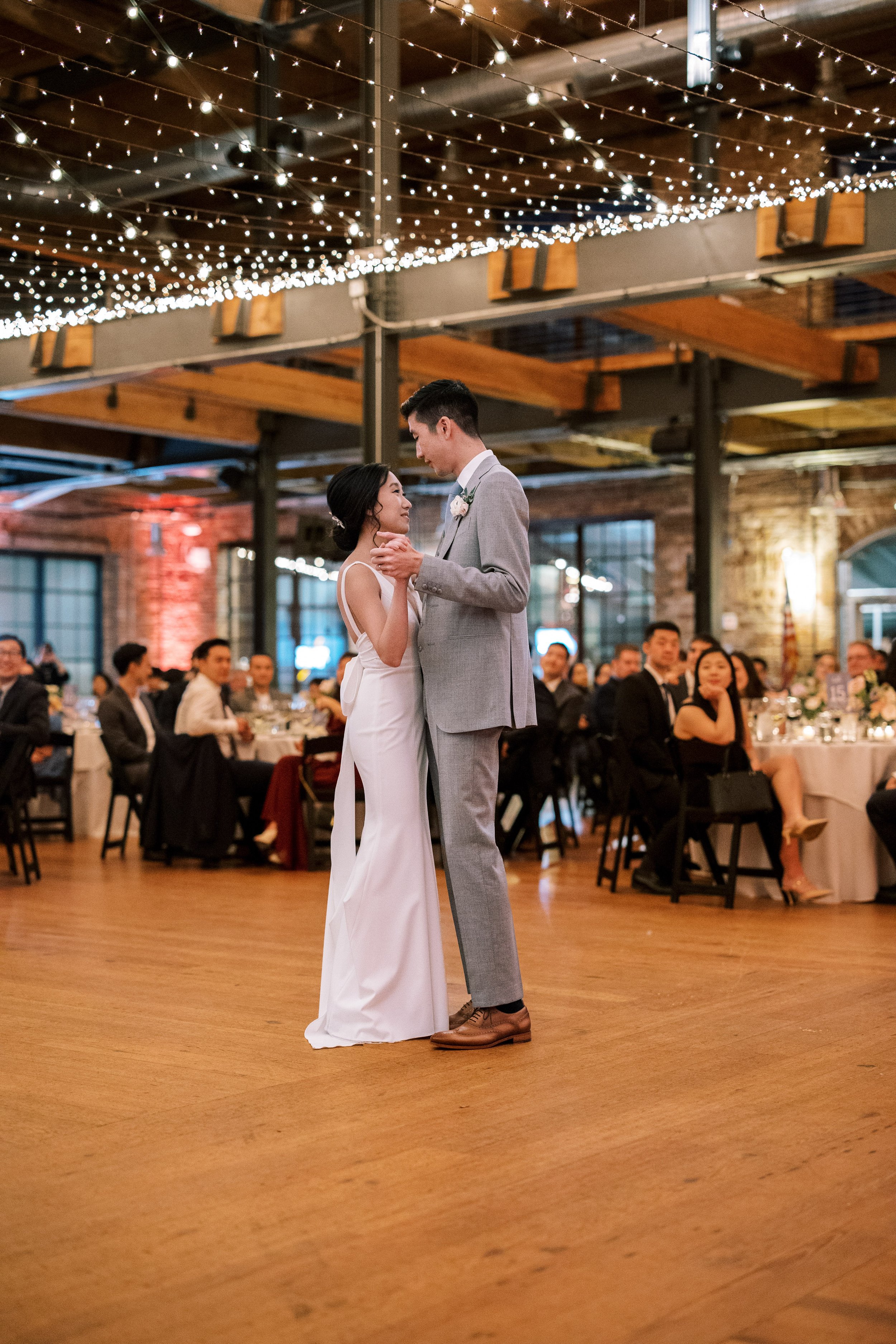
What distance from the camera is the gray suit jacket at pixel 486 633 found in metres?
3.60

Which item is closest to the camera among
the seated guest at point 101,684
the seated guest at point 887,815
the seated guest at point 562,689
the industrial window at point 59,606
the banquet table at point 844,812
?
the seated guest at point 887,815

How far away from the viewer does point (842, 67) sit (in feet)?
37.6

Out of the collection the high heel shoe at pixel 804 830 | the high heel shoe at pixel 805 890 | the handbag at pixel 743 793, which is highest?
the handbag at pixel 743 793

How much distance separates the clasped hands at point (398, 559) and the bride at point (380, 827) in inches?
9.0

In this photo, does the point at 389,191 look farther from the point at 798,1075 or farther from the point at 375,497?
the point at 798,1075

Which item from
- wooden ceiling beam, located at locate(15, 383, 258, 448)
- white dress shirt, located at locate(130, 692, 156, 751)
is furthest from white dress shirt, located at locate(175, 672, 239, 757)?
wooden ceiling beam, located at locate(15, 383, 258, 448)

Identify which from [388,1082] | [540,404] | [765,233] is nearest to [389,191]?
[765,233]

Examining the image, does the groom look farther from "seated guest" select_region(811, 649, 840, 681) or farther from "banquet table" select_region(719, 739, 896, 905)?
"seated guest" select_region(811, 649, 840, 681)

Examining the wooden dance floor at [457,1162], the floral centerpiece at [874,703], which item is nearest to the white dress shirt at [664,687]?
the floral centerpiece at [874,703]

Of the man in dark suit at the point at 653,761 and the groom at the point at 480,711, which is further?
the man in dark suit at the point at 653,761

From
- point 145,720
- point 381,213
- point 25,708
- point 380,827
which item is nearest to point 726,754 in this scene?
point 380,827

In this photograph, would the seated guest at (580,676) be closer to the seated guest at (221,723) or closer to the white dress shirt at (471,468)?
the seated guest at (221,723)

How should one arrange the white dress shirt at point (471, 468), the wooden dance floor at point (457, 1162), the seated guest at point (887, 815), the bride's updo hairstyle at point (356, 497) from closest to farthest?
1. the wooden dance floor at point (457, 1162)
2. the white dress shirt at point (471, 468)
3. the bride's updo hairstyle at point (356, 497)
4. the seated guest at point (887, 815)

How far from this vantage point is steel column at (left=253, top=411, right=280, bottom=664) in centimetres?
1554
